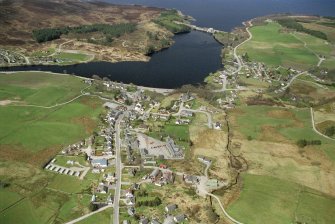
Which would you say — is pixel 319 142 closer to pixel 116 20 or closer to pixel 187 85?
pixel 187 85

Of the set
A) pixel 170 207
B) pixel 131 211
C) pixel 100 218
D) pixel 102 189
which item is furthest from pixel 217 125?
pixel 100 218

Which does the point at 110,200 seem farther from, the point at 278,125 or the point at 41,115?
the point at 278,125

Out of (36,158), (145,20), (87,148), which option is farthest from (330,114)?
(145,20)

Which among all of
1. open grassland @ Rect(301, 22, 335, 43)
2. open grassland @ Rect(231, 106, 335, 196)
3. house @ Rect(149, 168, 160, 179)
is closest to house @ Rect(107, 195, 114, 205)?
house @ Rect(149, 168, 160, 179)

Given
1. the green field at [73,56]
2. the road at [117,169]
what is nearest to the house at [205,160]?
the road at [117,169]

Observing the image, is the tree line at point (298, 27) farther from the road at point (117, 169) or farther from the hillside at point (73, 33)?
the road at point (117, 169)
